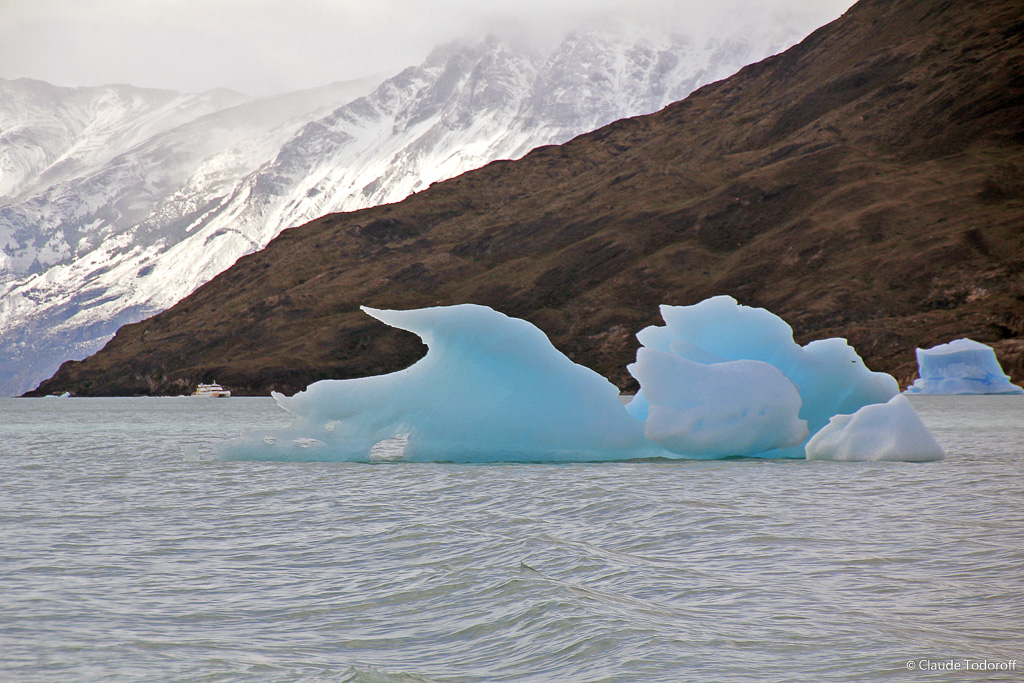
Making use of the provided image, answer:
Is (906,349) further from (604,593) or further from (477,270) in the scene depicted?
(604,593)

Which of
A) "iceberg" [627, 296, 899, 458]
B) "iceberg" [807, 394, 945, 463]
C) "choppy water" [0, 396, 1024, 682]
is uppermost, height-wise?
"iceberg" [627, 296, 899, 458]

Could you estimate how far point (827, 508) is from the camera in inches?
593

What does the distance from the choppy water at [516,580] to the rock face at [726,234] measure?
83.3 meters

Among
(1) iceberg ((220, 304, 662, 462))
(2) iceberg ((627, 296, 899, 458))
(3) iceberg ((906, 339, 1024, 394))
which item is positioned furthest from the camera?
(3) iceberg ((906, 339, 1024, 394))

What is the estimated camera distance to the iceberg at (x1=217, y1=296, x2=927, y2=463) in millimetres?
20391

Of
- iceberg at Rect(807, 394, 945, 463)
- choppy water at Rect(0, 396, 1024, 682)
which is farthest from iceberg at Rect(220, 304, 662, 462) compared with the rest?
iceberg at Rect(807, 394, 945, 463)

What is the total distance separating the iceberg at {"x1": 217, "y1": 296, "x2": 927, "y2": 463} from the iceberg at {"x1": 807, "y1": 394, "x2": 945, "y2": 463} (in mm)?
32

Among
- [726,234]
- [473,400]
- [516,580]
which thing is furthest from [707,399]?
[726,234]

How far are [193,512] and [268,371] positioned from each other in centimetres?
11514

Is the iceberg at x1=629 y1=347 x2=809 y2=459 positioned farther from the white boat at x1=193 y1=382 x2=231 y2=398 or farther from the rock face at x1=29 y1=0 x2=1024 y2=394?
the white boat at x1=193 y1=382 x2=231 y2=398

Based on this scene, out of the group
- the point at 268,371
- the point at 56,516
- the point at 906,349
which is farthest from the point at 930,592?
the point at 268,371

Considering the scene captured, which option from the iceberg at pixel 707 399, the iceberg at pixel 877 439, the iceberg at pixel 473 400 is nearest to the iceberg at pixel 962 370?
the iceberg at pixel 877 439

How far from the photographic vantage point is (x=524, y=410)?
68.2 ft

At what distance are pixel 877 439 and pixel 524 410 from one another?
752 centimetres
